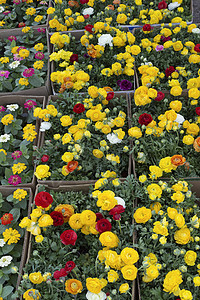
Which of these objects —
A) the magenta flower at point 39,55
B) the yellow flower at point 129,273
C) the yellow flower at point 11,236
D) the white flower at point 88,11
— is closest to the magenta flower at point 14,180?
the yellow flower at point 11,236

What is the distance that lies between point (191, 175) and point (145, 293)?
0.67 meters

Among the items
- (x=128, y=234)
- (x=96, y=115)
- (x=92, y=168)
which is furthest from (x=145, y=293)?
(x=96, y=115)

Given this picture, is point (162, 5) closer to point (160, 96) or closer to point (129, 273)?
point (160, 96)

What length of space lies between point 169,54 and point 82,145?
114cm

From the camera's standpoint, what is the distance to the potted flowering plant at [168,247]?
1.13m

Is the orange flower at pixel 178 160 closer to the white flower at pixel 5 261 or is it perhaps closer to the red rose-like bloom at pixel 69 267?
the red rose-like bloom at pixel 69 267

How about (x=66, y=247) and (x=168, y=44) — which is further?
(x=168, y=44)

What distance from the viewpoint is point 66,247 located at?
133 centimetres

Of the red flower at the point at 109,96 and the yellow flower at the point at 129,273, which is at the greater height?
the red flower at the point at 109,96

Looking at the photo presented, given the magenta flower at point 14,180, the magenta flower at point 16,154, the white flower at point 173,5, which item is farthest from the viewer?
the white flower at point 173,5

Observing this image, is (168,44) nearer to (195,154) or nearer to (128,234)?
(195,154)

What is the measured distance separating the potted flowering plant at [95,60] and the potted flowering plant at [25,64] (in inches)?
4.8

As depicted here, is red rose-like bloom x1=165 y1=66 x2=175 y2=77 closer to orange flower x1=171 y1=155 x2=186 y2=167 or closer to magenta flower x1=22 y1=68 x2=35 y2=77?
orange flower x1=171 y1=155 x2=186 y2=167

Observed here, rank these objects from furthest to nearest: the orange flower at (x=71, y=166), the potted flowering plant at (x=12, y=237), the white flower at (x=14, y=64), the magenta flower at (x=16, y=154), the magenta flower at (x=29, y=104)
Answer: the white flower at (x=14, y=64), the magenta flower at (x=29, y=104), the magenta flower at (x=16, y=154), the orange flower at (x=71, y=166), the potted flowering plant at (x=12, y=237)
